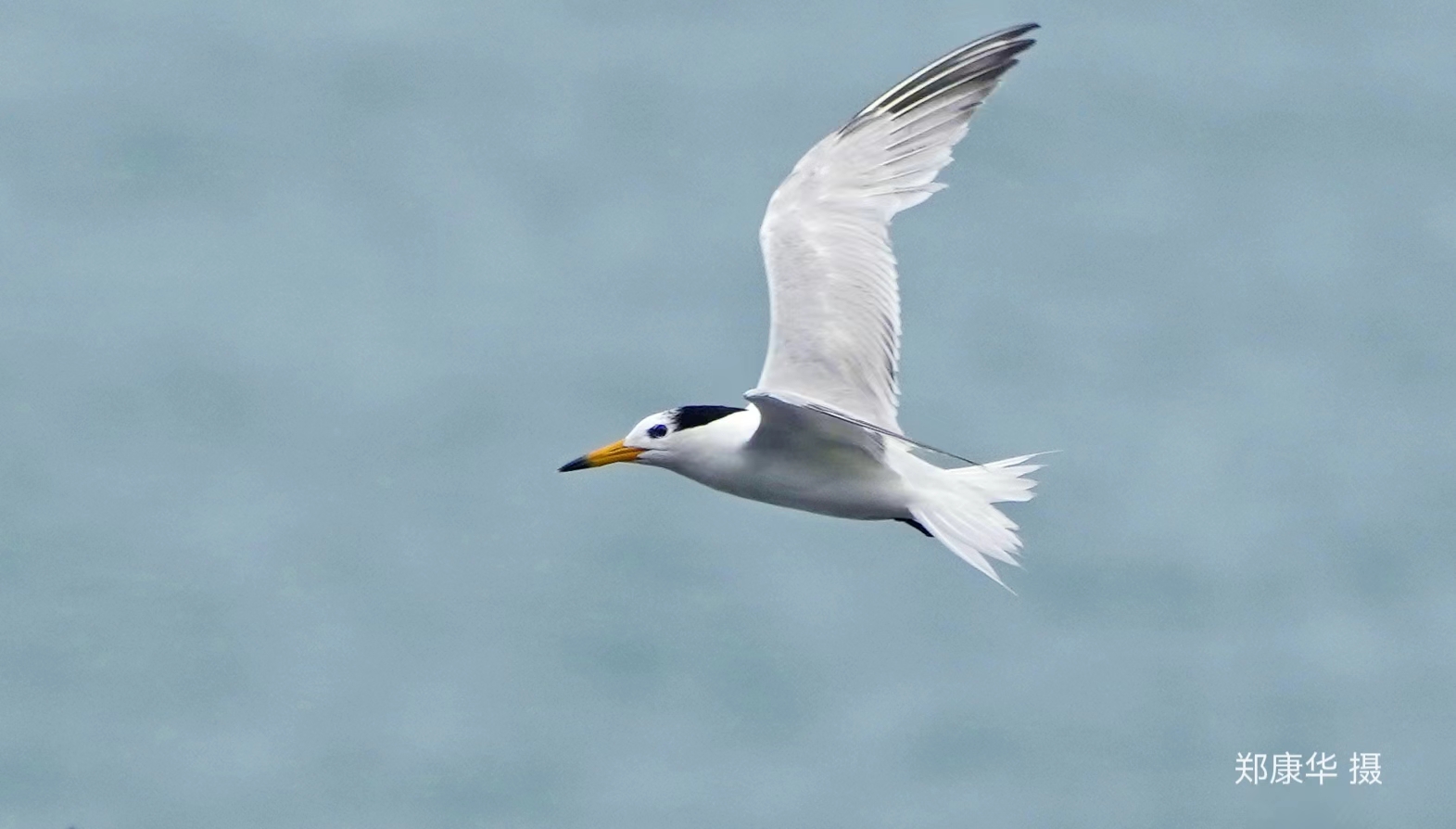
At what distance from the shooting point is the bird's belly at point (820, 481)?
33.0 ft

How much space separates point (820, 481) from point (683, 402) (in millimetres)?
21550

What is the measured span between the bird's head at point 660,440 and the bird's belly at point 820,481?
21cm

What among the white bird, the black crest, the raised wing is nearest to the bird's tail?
the white bird

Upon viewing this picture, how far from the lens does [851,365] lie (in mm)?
10617

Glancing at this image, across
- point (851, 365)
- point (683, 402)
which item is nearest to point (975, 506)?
point (851, 365)

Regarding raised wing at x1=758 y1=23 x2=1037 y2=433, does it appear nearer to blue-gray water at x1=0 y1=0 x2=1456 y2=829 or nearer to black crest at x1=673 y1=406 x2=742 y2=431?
black crest at x1=673 y1=406 x2=742 y2=431

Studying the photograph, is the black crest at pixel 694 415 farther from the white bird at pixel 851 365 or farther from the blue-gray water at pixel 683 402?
the blue-gray water at pixel 683 402

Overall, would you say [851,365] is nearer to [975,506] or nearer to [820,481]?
[820,481]

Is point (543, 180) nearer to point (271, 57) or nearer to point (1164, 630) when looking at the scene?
point (271, 57)

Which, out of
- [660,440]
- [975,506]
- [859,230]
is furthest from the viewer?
[859,230]

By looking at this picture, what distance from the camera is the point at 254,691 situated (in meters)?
33.6

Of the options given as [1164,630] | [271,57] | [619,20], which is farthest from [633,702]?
[271,57]

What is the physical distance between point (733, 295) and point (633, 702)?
6392 millimetres

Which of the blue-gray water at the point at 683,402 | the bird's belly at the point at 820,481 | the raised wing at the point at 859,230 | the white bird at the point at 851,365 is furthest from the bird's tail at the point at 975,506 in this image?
the blue-gray water at the point at 683,402
